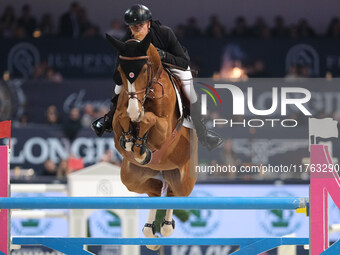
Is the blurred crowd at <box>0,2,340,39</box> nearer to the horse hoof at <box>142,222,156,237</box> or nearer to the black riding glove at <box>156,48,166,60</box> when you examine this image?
the horse hoof at <box>142,222,156,237</box>

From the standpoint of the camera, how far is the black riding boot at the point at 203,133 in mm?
5113

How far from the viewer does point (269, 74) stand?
12.0 metres

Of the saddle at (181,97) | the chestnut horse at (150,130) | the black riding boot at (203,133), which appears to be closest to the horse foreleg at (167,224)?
the chestnut horse at (150,130)

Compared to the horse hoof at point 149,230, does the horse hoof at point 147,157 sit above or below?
above

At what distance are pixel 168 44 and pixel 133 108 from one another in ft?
2.48

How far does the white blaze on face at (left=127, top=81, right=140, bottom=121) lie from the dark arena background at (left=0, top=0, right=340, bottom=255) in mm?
701

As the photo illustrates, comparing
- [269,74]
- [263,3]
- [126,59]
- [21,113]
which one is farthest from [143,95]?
[263,3]

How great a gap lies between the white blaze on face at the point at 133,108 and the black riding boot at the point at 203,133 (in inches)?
29.7

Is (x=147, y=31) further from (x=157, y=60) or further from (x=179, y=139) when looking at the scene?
(x=179, y=139)

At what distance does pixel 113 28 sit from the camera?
41.8 feet
